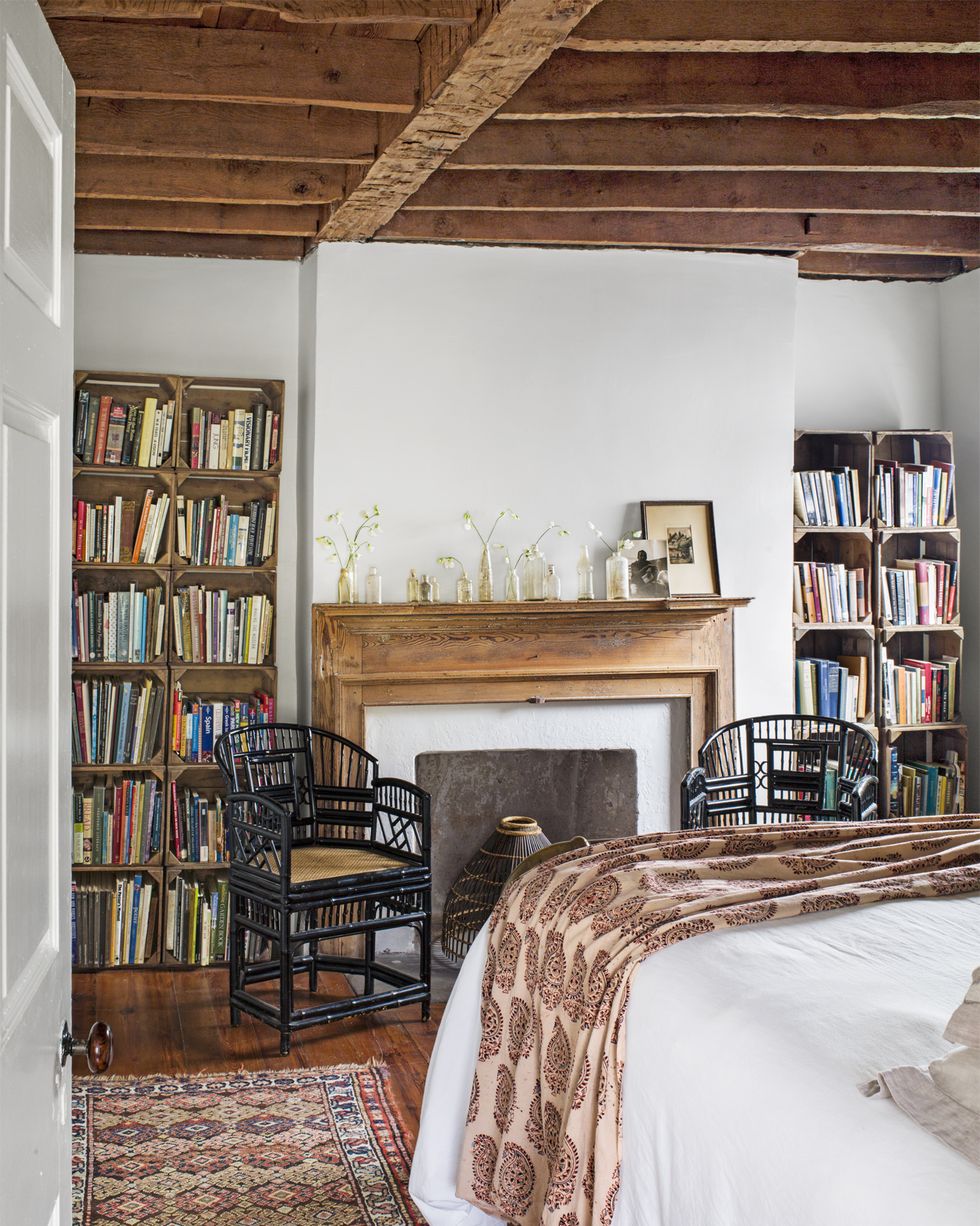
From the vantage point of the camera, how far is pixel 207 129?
142 inches

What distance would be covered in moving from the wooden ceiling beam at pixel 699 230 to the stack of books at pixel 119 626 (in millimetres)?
1656

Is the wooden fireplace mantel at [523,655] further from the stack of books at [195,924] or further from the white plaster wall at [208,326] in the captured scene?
the stack of books at [195,924]

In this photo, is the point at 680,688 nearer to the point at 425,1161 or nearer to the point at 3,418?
the point at 425,1161

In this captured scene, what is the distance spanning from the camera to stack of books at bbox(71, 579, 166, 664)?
4.71m

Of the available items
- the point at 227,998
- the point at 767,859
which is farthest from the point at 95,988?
the point at 767,859

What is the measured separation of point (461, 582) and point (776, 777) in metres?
1.38

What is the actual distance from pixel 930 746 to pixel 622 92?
349 centimetres

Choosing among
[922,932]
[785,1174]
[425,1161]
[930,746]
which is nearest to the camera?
[785,1174]

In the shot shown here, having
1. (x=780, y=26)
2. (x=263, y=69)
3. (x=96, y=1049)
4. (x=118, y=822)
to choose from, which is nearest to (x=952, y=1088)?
(x=96, y=1049)

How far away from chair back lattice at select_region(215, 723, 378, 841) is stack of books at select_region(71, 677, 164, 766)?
0.33m

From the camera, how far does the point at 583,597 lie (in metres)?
4.92

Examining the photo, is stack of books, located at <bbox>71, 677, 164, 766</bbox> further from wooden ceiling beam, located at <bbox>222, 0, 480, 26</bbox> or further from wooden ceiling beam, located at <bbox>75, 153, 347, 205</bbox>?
wooden ceiling beam, located at <bbox>222, 0, 480, 26</bbox>

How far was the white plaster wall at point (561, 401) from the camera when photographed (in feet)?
15.8

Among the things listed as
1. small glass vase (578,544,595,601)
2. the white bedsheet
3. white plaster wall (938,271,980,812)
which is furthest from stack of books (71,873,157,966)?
white plaster wall (938,271,980,812)
